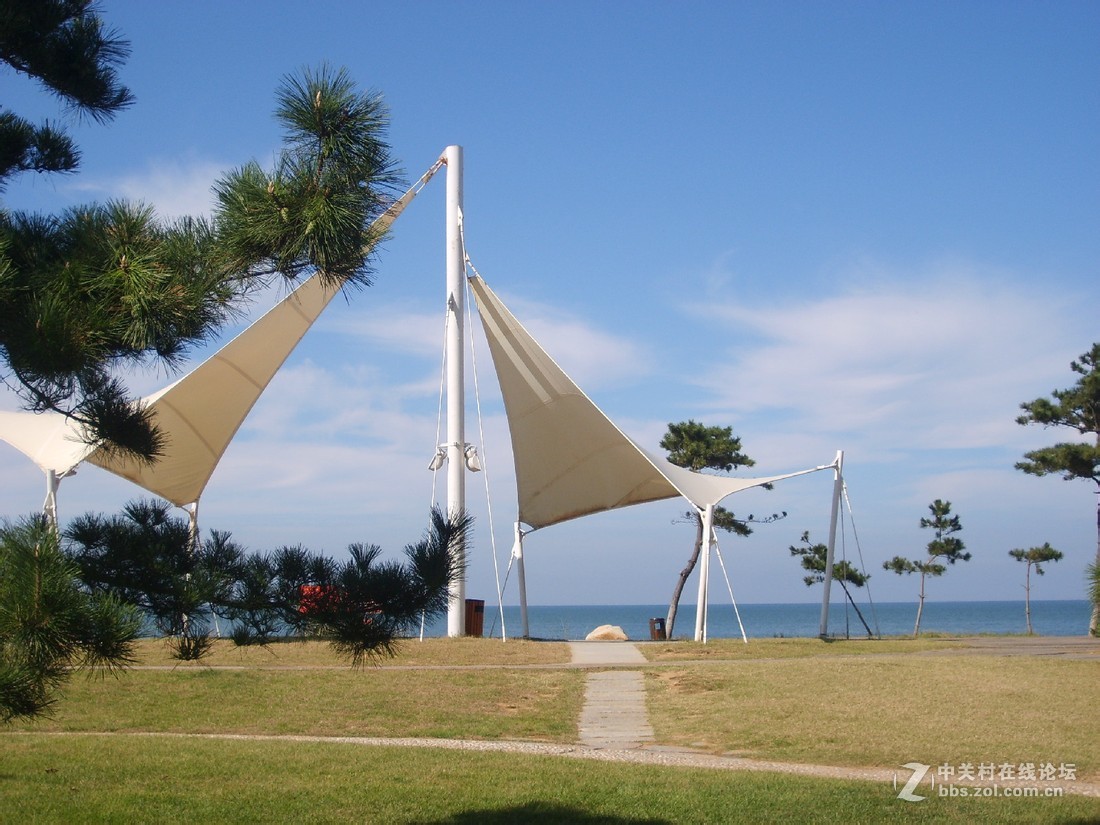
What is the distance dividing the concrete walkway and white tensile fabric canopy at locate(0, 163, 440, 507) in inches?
243

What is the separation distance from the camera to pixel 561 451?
59.7 feet

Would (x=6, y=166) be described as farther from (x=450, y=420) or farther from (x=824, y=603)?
(x=824, y=603)

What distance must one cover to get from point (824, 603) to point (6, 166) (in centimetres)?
1666

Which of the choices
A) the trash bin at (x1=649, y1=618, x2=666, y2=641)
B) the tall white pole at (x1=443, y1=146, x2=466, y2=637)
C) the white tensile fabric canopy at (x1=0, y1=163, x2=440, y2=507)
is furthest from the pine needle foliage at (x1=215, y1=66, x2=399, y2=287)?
the trash bin at (x1=649, y1=618, x2=666, y2=641)

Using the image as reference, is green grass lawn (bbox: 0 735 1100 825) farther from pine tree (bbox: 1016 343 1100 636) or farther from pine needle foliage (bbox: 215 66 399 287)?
pine tree (bbox: 1016 343 1100 636)

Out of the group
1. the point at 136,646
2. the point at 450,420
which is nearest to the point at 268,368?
the point at 450,420

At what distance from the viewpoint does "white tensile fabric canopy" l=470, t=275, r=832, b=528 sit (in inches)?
652

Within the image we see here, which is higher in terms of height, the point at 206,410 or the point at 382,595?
the point at 206,410

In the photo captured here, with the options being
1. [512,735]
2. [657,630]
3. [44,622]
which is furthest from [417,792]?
[657,630]

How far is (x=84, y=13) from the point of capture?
424cm

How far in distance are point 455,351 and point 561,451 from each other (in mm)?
3393

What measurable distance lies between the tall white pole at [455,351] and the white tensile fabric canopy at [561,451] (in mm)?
448

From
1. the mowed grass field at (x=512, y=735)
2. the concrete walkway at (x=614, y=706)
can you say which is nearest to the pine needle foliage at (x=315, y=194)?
the mowed grass field at (x=512, y=735)

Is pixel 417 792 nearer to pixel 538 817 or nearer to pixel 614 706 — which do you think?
pixel 538 817
